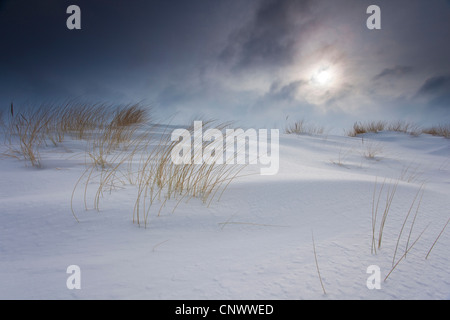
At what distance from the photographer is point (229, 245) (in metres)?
0.97

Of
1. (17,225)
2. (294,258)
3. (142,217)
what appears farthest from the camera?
(142,217)

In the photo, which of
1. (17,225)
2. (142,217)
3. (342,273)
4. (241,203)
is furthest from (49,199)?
(342,273)

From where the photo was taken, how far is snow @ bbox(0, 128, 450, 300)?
26.1 inches

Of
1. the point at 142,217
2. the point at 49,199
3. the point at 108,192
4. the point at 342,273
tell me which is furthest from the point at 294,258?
the point at 49,199

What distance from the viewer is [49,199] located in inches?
53.2

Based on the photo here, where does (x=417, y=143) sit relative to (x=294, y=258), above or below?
above

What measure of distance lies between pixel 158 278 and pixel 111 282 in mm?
153

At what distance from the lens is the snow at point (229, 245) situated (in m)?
0.66

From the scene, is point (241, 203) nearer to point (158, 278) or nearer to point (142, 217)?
point (142, 217)

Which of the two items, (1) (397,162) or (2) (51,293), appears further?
(1) (397,162)

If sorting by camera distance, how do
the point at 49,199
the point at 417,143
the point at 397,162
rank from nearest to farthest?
the point at 49,199, the point at 397,162, the point at 417,143

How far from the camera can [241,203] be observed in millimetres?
1422
